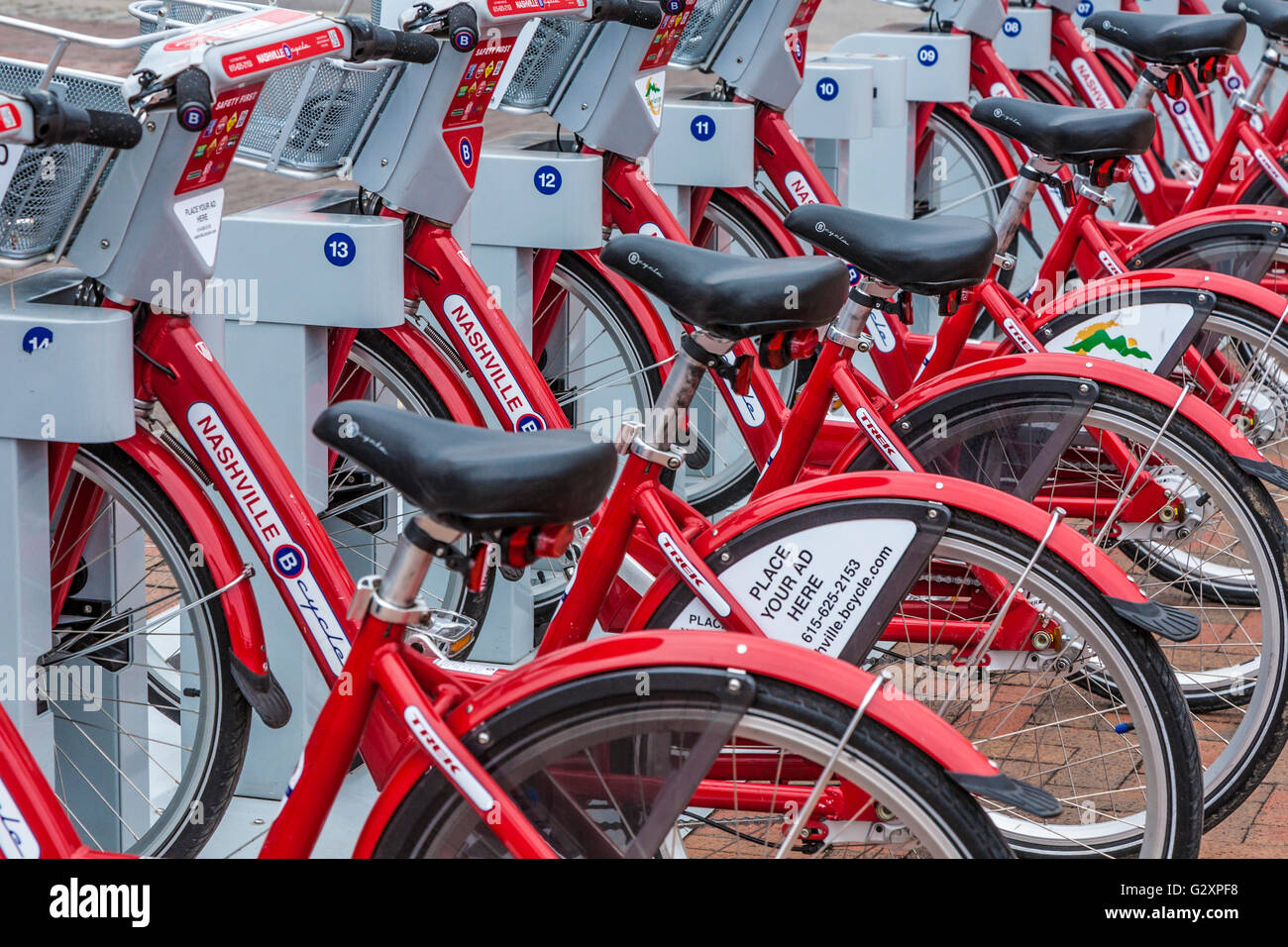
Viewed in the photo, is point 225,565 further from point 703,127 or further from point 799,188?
point 799,188

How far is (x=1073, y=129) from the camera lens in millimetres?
4227

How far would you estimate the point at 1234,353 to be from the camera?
456 cm

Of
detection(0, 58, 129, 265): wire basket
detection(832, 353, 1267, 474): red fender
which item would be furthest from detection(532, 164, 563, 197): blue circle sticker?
detection(0, 58, 129, 265): wire basket

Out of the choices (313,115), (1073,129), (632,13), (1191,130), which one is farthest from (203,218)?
(1191,130)

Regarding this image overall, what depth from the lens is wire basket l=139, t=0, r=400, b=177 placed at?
339 cm

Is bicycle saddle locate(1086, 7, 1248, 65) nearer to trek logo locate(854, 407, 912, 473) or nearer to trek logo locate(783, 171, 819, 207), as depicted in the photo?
trek logo locate(783, 171, 819, 207)

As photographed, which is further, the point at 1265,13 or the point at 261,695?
the point at 1265,13

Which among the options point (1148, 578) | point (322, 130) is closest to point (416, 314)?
point (322, 130)

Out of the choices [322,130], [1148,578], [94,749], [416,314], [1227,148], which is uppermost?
[1227,148]

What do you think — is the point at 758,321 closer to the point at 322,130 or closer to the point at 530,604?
A: the point at 322,130

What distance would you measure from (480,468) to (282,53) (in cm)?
118

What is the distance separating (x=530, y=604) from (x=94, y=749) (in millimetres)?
1289

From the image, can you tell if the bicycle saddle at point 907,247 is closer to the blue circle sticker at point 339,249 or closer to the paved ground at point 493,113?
the blue circle sticker at point 339,249
